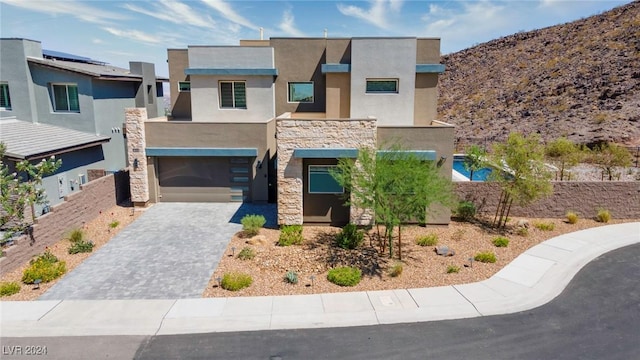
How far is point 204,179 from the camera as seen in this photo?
20781 millimetres

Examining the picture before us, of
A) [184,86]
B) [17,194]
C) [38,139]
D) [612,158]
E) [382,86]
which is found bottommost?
[17,194]

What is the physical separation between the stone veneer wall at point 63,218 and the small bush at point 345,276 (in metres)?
10.2

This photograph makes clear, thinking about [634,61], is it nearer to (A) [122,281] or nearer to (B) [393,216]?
(B) [393,216]

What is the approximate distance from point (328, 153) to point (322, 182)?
145 centimetres

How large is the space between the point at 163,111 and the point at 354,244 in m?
25.9

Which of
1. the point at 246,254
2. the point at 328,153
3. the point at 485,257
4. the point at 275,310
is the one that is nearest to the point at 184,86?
the point at 328,153

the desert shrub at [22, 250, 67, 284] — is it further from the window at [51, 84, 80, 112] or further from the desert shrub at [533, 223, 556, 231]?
the desert shrub at [533, 223, 556, 231]

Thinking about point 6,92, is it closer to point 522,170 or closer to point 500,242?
point 500,242

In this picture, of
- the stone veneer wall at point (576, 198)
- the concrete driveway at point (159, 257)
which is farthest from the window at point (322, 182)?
the stone veneer wall at point (576, 198)

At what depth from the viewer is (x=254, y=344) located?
9711mm

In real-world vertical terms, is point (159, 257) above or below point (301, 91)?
below

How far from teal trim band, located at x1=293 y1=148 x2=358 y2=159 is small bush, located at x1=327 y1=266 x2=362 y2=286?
515 cm

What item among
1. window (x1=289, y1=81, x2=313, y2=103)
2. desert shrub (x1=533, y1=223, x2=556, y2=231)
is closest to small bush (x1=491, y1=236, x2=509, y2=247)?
desert shrub (x1=533, y1=223, x2=556, y2=231)

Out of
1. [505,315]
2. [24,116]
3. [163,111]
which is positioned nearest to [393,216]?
[505,315]
